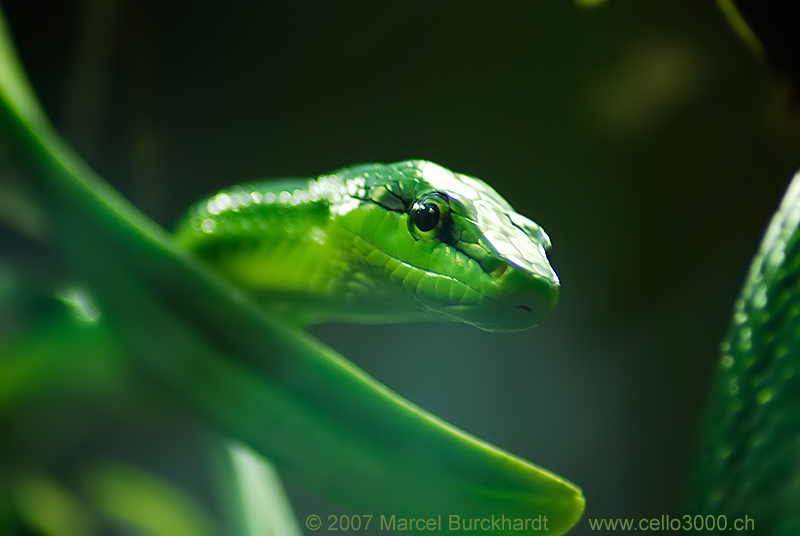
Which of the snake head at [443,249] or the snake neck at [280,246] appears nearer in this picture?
the snake head at [443,249]

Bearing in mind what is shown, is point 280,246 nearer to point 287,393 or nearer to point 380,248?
point 380,248

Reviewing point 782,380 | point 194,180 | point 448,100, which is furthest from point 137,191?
point 782,380

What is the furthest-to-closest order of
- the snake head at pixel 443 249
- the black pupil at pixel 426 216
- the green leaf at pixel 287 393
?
1. the black pupil at pixel 426 216
2. the snake head at pixel 443 249
3. the green leaf at pixel 287 393

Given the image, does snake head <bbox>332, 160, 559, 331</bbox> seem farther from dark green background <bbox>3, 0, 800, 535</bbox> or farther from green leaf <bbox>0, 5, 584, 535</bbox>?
dark green background <bbox>3, 0, 800, 535</bbox>

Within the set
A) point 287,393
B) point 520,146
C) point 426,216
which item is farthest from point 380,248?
point 520,146

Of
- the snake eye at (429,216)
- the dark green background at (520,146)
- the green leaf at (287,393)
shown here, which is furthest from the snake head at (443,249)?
the dark green background at (520,146)

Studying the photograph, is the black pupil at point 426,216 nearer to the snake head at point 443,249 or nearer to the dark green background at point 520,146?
the snake head at point 443,249

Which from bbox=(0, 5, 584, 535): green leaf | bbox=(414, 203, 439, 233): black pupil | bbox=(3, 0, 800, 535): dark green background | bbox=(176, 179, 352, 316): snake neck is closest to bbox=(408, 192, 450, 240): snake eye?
bbox=(414, 203, 439, 233): black pupil
